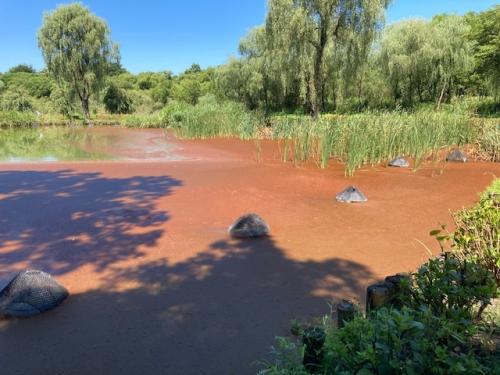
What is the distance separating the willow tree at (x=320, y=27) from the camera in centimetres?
1177

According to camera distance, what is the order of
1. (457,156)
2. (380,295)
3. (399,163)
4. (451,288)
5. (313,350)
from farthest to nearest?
(457,156) → (399,163) → (380,295) → (451,288) → (313,350)

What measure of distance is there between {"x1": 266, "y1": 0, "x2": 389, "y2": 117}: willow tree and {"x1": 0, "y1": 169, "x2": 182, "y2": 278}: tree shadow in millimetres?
7489

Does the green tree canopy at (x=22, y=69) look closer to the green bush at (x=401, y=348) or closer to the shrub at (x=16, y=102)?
the shrub at (x=16, y=102)

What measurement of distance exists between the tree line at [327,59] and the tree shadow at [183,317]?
1031 cm

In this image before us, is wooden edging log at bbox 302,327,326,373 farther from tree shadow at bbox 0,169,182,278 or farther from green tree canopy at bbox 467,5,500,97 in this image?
green tree canopy at bbox 467,5,500,97

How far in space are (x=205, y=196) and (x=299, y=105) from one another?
53.4ft

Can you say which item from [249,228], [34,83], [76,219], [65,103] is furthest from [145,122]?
[34,83]

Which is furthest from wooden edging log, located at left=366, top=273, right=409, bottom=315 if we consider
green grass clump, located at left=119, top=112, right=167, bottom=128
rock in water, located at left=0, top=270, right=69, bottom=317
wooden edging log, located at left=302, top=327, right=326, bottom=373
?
green grass clump, located at left=119, top=112, right=167, bottom=128

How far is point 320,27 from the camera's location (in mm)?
12391

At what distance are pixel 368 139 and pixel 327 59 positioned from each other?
344 inches

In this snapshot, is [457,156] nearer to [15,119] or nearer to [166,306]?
[166,306]

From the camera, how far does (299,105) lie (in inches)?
827

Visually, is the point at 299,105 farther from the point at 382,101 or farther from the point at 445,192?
the point at 445,192

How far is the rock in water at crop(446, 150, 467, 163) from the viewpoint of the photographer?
8.52m
